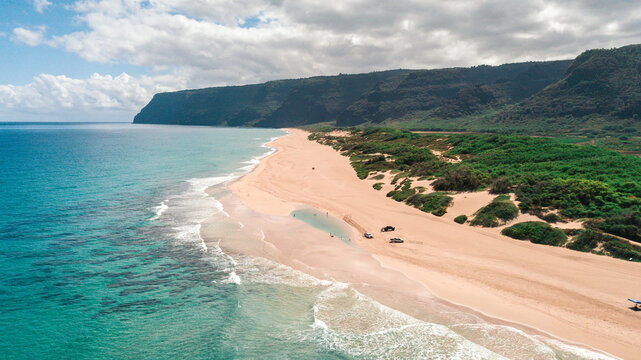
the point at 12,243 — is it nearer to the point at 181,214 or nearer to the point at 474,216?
the point at 181,214

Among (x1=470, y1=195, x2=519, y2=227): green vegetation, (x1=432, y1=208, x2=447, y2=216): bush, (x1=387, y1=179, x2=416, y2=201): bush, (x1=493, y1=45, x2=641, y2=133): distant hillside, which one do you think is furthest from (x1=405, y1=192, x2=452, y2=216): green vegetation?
(x1=493, y1=45, x2=641, y2=133): distant hillside

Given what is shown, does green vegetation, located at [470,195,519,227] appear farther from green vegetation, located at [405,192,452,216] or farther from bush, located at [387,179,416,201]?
bush, located at [387,179,416,201]

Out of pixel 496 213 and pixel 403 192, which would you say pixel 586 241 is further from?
pixel 403 192

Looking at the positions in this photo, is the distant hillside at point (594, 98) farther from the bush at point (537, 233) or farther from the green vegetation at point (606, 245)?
the green vegetation at point (606, 245)

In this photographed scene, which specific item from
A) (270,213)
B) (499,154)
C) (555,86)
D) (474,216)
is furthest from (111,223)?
(555,86)

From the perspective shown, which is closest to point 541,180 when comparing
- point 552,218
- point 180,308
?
point 552,218

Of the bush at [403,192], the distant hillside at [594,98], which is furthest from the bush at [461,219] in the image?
the distant hillside at [594,98]
